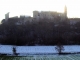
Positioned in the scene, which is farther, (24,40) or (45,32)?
(45,32)

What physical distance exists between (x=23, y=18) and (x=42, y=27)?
1751 centimetres

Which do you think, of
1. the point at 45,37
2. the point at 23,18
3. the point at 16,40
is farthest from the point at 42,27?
the point at 23,18

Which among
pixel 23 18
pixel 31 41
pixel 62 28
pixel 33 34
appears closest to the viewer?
pixel 31 41

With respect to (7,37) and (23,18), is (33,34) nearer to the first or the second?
(7,37)

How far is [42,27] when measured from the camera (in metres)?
55.8

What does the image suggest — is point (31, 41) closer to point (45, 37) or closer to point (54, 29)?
point (45, 37)

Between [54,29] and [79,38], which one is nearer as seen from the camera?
[79,38]

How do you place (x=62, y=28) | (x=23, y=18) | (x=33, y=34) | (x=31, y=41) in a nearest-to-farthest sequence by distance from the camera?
(x=31, y=41) → (x=33, y=34) → (x=62, y=28) → (x=23, y=18)

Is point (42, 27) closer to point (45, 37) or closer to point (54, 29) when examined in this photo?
point (54, 29)

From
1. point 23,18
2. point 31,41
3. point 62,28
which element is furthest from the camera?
point 23,18

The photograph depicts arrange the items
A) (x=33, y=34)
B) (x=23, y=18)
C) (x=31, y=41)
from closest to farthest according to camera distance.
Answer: (x=31, y=41), (x=33, y=34), (x=23, y=18)

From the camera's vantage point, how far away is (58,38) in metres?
47.8

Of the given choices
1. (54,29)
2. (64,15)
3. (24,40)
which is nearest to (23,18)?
(64,15)

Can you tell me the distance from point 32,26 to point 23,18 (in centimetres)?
1556
